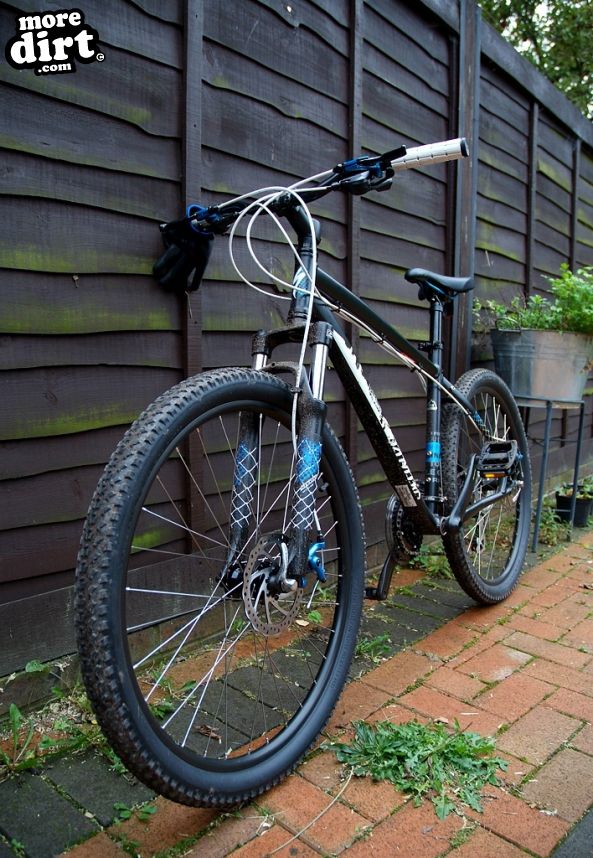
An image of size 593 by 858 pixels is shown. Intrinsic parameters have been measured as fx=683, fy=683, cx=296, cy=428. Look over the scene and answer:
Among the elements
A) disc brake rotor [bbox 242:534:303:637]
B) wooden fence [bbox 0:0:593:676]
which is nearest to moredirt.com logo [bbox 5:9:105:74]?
wooden fence [bbox 0:0:593:676]

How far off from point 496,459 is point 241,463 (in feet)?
4.74

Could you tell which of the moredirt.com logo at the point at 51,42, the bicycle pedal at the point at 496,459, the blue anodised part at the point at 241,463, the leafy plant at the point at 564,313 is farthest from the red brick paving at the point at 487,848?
the leafy plant at the point at 564,313

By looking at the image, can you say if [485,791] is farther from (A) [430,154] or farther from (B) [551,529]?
(B) [551,529]

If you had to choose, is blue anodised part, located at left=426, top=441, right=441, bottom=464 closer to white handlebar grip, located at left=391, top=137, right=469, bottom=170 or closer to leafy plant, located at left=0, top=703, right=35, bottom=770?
white handlebar grip, located at left=391, top=137, right=469, bottom=170

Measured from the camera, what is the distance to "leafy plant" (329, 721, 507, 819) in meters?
1.57

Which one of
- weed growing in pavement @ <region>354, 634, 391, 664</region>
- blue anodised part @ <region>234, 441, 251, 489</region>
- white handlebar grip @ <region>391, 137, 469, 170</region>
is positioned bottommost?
weed growing in pavement @ <region>354, 634, 391, 664</region>

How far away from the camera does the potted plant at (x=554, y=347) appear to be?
3238 mm

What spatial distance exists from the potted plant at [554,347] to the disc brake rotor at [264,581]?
2.17 meters

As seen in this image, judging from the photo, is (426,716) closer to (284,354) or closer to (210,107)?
(284,354)

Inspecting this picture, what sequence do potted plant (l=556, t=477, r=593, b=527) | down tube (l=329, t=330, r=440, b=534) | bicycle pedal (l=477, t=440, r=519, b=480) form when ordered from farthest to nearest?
1. potted plant (l=556, t=477, r=593, b=527)
2. bicycle pedal (l=477, t=440, r=519, b=480)
3. down tube (l=329, t=330, r=440, b=534)

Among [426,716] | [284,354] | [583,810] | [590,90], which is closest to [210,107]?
[284,354]

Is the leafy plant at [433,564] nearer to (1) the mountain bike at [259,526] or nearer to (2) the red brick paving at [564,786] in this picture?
(1) the mountain bike at [259,526]

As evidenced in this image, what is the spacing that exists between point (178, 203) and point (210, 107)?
360 mm

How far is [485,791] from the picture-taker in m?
1.59
